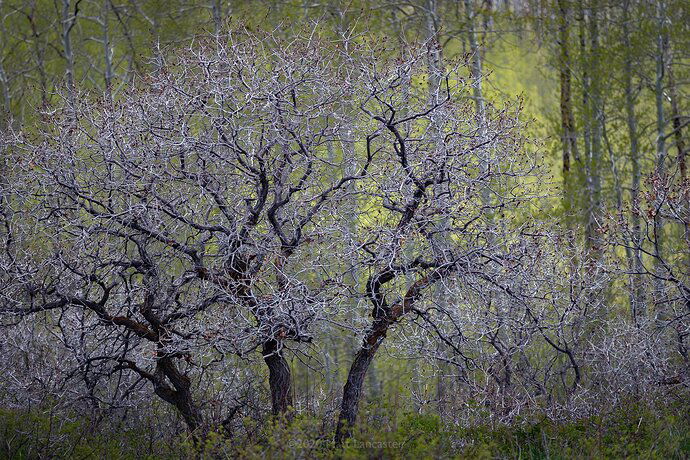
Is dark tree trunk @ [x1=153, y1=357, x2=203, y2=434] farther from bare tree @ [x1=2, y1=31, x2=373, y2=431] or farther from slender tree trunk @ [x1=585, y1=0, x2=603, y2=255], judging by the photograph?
slender tree trunk @ [x1=585, y1=0, x2=603, y2=255]

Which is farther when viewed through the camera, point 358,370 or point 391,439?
point 358,370

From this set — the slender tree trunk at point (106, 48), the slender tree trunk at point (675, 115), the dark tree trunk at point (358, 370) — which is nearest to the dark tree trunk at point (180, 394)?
the dark tree trunk at point (358, 370)

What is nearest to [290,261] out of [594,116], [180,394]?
[180,394]

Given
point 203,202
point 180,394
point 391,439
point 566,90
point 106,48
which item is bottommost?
point 391,439

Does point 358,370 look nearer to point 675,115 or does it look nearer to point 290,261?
point 290,261

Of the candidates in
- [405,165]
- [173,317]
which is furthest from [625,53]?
[173,317]

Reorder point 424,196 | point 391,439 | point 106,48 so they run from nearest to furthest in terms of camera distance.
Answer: point 391,439 → point 424,196 → point 106,48

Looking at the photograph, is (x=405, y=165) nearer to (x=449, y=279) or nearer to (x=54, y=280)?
(x=449, y=279)

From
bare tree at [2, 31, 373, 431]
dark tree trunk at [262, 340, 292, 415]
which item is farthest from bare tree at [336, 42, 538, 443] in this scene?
dark tree trunk at [262, 340, 292, 415]

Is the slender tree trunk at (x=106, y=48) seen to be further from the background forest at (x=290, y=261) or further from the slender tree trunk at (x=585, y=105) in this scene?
the slender tree trunk at (x=585, y=105)

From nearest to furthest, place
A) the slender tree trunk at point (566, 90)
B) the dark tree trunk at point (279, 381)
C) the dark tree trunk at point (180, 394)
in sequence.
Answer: the dark tree trunk at point (279, 381)
the dark tree trunk at point (180, 394)
the slender tree trunk at point (566, 90)

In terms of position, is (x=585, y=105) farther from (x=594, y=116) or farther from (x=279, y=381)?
(x=279, y=381)

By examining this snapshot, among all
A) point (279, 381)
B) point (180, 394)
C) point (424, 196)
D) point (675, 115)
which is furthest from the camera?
point (675, 115)

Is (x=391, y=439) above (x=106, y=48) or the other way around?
the other way around
